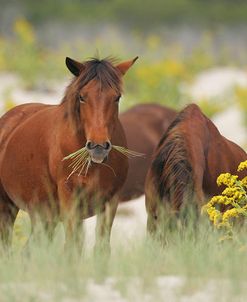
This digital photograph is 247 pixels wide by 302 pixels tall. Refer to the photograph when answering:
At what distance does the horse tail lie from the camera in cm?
735

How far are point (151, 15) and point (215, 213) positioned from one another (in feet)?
78.5

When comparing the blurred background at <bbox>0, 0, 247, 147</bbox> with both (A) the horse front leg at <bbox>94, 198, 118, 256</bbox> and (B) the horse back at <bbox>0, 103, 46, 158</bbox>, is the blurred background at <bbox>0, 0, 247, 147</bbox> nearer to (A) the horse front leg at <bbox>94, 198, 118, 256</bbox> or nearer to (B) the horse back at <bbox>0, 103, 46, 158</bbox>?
(B) the horse back at <bbox>0, 103, 46, 158</bbox>

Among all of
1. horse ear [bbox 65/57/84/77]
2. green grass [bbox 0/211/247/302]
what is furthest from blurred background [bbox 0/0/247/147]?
green grass [bbox 0/211/247/302]

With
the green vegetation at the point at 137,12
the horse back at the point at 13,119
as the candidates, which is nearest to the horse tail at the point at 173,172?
the horse back at the point at 13,119

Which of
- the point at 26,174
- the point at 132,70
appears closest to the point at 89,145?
the point at 26,174

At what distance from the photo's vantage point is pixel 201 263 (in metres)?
6.41

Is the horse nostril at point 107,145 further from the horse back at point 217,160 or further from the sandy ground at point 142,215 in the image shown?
the horse back at point 217,160

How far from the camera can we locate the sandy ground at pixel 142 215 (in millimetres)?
5867

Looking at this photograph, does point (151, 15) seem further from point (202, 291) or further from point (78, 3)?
point (202, 291)

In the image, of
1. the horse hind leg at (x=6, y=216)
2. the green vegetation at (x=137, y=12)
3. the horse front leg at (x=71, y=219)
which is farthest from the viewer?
the green vegetation at (x=137, y=12)

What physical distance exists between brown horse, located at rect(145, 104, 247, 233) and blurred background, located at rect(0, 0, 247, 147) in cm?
536

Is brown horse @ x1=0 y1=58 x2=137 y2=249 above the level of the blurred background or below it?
below

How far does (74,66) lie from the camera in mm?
7441

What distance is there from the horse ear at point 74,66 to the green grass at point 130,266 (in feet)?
3.49
